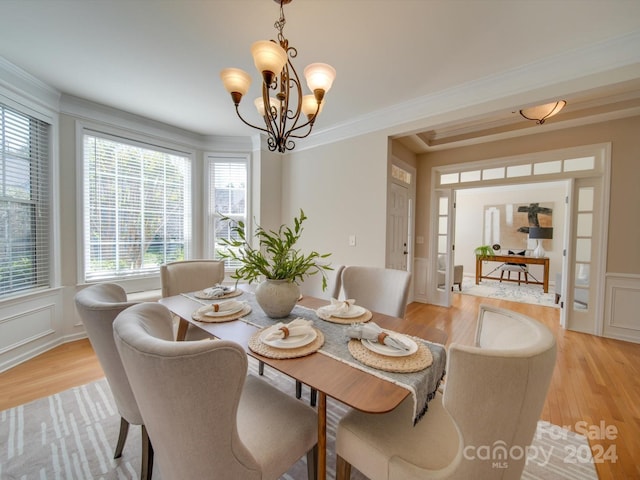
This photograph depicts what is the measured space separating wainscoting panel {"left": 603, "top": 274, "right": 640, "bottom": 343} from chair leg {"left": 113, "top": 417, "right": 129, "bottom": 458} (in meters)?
4.76

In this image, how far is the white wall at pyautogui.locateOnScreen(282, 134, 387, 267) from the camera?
311 centimetres

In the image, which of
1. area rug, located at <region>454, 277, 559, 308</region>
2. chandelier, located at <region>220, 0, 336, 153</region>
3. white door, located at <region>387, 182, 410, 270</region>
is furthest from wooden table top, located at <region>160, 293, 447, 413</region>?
area rug, located at <region>454, 277, 559, 308</region>

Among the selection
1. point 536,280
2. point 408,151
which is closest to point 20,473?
point 408,151

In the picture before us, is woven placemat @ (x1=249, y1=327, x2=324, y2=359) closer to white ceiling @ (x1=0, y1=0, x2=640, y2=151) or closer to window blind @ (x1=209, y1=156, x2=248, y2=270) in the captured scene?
white ceiling @ (x1=0, y1=0, x2=640, y2=151)

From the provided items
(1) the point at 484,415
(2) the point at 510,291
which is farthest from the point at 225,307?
(2) the point at 510,291

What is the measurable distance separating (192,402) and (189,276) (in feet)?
6.27

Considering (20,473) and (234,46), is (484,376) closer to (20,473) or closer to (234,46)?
(20,473)

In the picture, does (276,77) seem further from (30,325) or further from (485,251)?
(485,251)

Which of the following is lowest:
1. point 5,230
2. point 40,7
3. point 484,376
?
point 484,376

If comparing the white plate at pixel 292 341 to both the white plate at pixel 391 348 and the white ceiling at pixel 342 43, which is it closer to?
the white plate at pixel 391 348

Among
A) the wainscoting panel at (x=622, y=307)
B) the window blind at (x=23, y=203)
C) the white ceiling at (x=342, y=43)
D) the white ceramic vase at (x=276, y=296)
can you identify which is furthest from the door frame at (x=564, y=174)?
the window blind at (x=23, y=203)

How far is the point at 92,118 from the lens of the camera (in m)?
2.92

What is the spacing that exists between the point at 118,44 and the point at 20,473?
9.06 ft

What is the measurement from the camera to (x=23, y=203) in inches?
97.2
